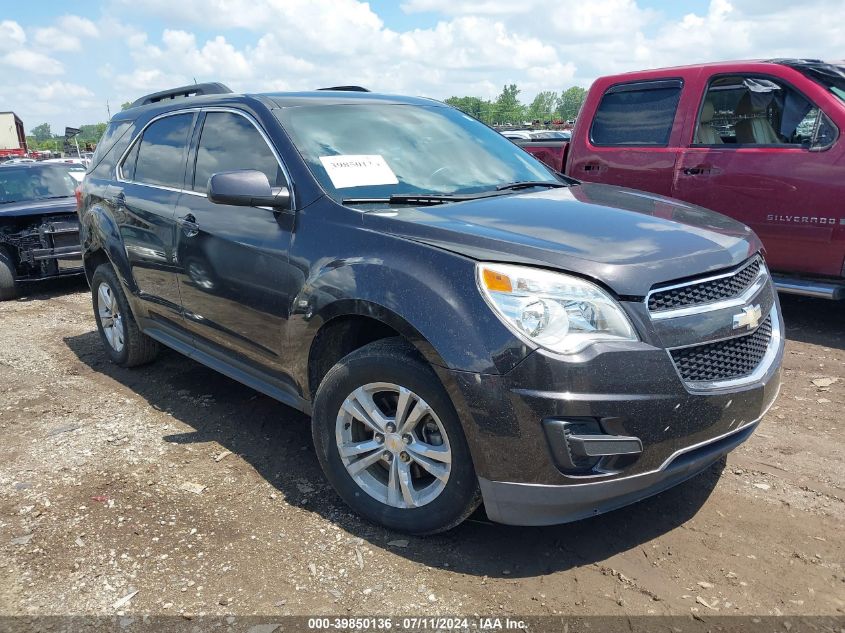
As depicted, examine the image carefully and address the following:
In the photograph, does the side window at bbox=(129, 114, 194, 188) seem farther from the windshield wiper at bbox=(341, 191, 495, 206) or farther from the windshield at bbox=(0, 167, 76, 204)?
the windshield at bbox=(0, 167, 76, 204)

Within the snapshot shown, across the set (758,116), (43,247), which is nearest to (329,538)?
(758,116)

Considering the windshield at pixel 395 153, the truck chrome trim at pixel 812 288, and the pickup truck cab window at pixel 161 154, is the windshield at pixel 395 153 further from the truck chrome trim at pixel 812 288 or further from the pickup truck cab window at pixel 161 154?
the truck chrome trim at pixel 812 288

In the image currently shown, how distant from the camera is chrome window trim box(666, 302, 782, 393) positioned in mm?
2475

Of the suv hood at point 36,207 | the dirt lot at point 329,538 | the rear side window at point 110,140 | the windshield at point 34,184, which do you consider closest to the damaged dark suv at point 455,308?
the dirt lot at point 329,538

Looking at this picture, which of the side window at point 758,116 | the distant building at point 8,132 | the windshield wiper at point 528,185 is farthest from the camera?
the distant building at point 8,132

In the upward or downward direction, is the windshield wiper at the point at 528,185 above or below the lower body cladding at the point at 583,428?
above

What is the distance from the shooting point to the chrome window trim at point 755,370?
247 centimetres

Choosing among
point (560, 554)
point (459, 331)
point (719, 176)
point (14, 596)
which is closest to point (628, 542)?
point (560, 554)

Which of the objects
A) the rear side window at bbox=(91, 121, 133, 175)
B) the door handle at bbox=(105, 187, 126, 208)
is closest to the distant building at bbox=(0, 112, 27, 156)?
the rear side window at bbox=(91, 121, 133, 175)

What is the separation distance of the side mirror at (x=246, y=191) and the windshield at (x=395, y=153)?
0.21 meters

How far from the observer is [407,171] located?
3428 millimetres

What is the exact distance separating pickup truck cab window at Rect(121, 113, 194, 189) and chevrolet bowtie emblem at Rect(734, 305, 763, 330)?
3.09 m

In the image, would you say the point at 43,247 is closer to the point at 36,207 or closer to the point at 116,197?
the point at 36,207

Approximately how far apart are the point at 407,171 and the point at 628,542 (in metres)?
1.96
